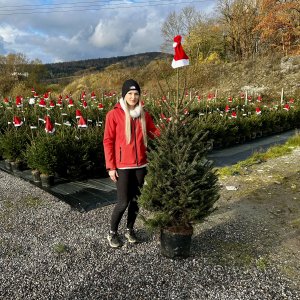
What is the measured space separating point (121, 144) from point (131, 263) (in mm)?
1213

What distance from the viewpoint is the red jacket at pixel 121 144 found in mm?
3270

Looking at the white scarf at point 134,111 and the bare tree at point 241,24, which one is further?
the bare tree at point 241,24

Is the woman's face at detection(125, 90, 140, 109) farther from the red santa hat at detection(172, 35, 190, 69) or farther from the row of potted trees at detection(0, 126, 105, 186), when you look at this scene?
the row of potted trees at detection(0, 126, 105, 186)

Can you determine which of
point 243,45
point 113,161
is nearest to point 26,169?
point 113,161

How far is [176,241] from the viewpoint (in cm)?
323

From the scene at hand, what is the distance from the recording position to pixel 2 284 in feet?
9.43

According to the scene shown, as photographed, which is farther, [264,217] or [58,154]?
[58,154]

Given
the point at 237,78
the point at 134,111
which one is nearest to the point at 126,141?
the point at 134,111

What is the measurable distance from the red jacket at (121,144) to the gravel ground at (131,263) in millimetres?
993

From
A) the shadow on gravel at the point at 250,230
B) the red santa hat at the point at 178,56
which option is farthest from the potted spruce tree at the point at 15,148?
the red santa hat at the point at 178,56

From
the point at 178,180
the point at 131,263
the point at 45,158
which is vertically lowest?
the point at 131,263

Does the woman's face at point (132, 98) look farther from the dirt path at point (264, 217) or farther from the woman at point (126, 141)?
the dirt path at point (264, 217)

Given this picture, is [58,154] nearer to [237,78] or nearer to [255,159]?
[255,159]

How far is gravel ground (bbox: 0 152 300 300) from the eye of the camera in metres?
2.78
